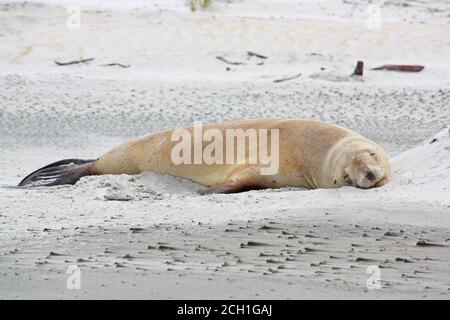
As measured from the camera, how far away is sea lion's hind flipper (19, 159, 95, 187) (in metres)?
7.04

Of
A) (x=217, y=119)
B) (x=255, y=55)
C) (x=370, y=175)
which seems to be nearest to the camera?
(x=370, y=175)

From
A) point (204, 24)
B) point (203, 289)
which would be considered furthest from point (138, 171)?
point (204, 24)

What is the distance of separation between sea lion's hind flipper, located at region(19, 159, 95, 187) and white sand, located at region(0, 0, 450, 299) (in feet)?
0.60

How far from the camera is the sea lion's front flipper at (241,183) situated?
6.35 meters

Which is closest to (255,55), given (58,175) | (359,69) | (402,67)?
(359,69)

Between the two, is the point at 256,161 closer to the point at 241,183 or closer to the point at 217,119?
the point at 241,183

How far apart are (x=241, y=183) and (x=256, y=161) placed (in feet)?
0.98

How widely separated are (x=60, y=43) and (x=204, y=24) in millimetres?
1724

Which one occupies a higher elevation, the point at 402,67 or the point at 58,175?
the point at 58,175

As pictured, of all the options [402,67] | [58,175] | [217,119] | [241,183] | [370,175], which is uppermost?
[370,175]

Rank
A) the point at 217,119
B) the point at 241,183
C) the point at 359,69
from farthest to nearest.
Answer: the point at 359,69, the point at 217,119, the point at 241,183

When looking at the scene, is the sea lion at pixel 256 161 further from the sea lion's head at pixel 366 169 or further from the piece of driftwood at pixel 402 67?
the piece of driftwood at pixel 402 67

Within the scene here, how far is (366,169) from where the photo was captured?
19.7 feet

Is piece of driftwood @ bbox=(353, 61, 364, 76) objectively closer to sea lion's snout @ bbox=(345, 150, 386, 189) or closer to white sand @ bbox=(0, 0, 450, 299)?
white sand @ bbox=(0, 0, 450, 299)
